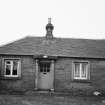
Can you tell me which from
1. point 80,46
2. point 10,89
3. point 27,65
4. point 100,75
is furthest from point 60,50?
point 10,89

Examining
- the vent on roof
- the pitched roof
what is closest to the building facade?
the pitched roof

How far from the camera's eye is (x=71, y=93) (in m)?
13.0

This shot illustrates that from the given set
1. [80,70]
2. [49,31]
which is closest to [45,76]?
[80,70]

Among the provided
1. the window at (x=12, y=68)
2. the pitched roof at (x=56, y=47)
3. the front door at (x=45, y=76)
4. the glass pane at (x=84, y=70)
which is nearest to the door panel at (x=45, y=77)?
the front door at (x=45, y=76)

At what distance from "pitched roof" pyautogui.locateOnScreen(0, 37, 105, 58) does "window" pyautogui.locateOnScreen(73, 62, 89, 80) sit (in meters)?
0.90

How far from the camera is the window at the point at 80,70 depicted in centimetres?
1355

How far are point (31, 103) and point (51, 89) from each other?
3.72 meters

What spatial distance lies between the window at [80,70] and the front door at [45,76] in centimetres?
228

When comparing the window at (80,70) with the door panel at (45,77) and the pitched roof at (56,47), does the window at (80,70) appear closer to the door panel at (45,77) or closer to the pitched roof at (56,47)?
the pitched roof at (56,47)

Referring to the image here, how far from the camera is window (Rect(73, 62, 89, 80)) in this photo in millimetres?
13555

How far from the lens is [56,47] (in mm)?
14469

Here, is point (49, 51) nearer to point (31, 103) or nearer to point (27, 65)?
point (27, 65)

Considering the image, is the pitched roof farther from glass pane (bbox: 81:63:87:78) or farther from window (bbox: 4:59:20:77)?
glass pane (bbox: 81:63:87:78)

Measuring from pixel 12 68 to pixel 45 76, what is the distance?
3.14 meters
